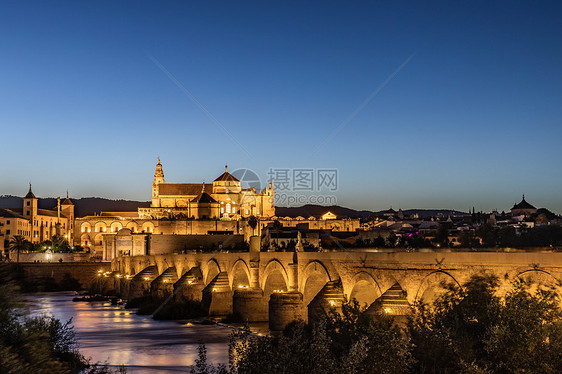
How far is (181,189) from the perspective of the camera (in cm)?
10300

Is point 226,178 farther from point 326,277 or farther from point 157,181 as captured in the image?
point 326,277

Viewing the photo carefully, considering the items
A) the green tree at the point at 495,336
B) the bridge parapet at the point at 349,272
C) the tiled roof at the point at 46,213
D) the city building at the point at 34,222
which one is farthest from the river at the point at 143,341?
the tiled roof at the point at 46,213

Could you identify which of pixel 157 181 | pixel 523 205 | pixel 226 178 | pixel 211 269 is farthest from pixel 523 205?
pixel 211 269

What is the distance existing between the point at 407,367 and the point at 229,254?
23.0 metres

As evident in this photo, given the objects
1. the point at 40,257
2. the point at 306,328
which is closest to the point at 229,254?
the point at 306,328

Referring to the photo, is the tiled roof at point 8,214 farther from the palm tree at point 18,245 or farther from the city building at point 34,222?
the palm tree at point 18,245

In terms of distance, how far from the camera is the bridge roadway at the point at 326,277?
15.3 m

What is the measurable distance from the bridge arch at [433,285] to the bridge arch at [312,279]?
600cm

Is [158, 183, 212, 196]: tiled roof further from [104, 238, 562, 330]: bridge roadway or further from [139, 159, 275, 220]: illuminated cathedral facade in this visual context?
[104, 238, 562, 330]: bridge roadway

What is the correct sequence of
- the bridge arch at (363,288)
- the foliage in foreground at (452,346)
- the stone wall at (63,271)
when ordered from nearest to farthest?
1. the foliage in foreground at (452,346)
2. the bridge arch at (363,288)
3. the stone wall at (63,271)

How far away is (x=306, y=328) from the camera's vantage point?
835 inches

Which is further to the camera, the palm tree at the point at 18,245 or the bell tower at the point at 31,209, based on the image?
the bell tower at the point at 31,209

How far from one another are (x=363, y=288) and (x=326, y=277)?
6.71 ft

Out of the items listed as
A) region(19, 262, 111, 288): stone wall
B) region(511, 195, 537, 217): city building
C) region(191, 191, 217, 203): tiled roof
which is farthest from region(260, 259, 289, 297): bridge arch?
Result: region(511, 195, 537, 217): city building
